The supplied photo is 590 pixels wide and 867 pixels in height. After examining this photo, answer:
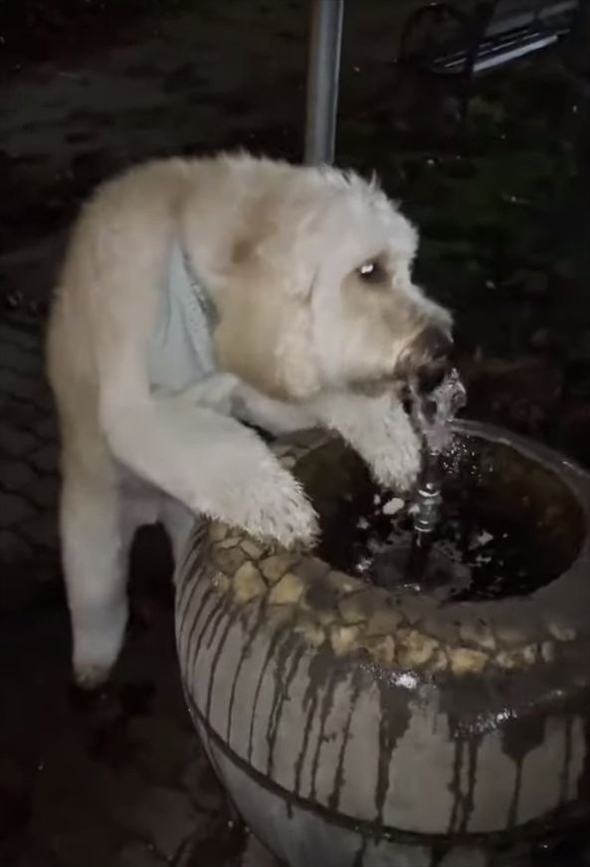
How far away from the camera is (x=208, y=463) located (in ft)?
3.75

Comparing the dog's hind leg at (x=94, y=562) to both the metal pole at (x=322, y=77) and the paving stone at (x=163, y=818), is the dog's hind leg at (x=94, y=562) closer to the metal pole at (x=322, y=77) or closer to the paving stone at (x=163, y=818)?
the paving stone at (x=163, y=818)

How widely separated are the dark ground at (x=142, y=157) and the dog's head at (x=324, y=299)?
50cm

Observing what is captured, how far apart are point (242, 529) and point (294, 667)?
0.14 m

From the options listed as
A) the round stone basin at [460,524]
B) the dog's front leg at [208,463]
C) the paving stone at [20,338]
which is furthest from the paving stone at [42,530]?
the round stone basin at [460,524]

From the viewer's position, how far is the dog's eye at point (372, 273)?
3.75ft

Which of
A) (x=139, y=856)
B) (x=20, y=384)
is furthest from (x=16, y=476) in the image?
(x=139, y=856)

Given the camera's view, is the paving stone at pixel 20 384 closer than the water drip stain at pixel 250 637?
No

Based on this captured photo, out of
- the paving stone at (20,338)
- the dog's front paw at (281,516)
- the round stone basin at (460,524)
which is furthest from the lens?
the paving stone at (20,338)

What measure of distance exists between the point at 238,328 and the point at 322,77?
565mm

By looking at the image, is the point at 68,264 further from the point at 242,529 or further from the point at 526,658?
the point at 526,658

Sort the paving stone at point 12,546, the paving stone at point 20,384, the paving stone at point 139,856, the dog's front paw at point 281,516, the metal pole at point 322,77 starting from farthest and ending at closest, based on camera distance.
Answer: the paving stone at point 20,384 < the paving stone at point 12,546 < the metal pole at point 322,77 < the paving stone at point 139,856 < the dog's front paw at point 281,516

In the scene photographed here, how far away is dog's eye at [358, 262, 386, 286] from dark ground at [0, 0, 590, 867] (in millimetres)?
572

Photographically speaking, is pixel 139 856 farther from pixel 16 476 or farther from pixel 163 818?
pixel 16 476

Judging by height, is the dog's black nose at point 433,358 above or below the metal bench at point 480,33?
above
